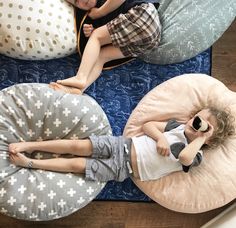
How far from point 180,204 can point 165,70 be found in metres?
0.61

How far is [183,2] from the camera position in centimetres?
200

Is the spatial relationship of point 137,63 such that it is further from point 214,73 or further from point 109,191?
point 109,191

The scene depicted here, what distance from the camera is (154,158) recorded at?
1.76 metres

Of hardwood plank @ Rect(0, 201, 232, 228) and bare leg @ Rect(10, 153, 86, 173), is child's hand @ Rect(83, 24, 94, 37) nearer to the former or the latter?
bare leg @ Rect(10, 153, 86, 173)

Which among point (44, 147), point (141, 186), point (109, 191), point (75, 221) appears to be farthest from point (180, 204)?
point (44, 147)

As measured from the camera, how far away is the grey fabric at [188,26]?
197cm

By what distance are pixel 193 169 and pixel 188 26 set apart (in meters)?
0.63

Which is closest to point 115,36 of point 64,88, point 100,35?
point 100,35

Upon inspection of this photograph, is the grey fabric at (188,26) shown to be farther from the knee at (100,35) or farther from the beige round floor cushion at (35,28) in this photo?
the beige round floor cushion at (35,28)

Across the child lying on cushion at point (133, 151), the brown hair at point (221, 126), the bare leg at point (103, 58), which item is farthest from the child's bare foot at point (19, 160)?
the brown hair at point (221, 126)

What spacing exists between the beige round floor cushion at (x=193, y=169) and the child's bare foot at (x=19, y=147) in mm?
408

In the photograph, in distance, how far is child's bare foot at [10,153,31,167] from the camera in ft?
5.64

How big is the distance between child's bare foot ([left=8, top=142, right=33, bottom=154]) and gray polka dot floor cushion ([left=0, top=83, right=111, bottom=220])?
0.09ft

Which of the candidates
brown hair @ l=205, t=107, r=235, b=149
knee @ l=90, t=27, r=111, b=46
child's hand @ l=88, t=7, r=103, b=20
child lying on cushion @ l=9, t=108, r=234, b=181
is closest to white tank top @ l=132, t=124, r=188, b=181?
child lying on cushion @ l=9, t=108, r=234, b=181
